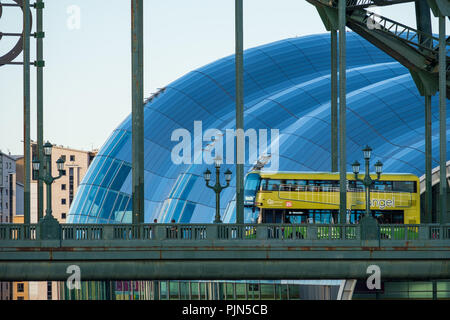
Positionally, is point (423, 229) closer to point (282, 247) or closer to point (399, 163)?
point (282, 247)

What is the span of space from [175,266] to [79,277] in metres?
4.00

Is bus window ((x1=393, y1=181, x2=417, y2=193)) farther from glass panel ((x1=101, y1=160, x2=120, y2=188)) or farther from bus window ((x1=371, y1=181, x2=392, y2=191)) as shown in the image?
glass panel ((x1=101, y1=160, x2=120, y2=188))

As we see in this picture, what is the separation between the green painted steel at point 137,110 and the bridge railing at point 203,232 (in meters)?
3.94

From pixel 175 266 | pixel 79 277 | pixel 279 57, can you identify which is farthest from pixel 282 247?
pixel 279 57

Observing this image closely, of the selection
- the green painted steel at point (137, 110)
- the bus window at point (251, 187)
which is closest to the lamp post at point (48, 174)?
the green painted steel at point (137, 110)

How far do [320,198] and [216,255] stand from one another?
1942cm

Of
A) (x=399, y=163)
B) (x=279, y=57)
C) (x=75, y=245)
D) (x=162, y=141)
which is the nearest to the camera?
(x=75, y=245)

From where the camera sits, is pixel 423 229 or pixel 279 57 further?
pixel 279 57

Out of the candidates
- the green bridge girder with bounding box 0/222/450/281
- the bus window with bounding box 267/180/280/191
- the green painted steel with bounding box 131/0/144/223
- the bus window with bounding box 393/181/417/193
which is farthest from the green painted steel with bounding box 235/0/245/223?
the bus window with bounding box 393/181/417/193

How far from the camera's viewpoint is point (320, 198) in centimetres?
5728

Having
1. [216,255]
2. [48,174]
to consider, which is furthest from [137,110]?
[216,255]

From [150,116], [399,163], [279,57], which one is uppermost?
[279,57]

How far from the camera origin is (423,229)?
130ft

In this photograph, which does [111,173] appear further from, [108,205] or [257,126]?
[257,126]
